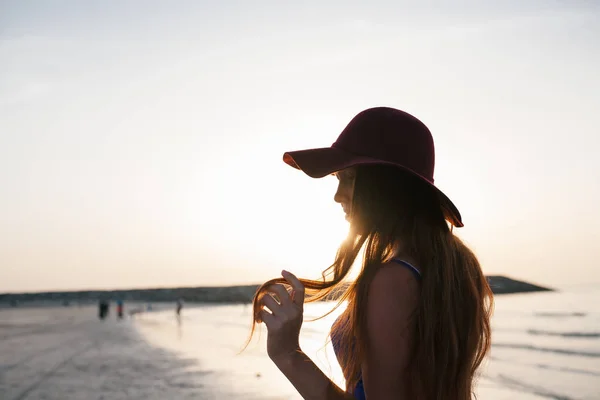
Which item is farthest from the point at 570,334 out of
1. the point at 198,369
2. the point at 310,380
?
the point at 310,380

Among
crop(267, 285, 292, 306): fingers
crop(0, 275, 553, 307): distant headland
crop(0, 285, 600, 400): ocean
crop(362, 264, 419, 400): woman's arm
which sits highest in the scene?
crop(267, 285, 292, 306): fingers

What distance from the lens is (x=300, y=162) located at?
1792mm

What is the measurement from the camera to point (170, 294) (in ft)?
460

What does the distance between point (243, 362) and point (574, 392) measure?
9270mm

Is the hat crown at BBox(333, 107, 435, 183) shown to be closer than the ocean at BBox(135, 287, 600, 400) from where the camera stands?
Yes

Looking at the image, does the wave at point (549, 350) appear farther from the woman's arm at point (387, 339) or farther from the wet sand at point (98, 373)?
the woman's arm at point (387, 339)

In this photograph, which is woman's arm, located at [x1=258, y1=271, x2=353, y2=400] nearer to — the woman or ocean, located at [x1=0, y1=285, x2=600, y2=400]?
the woman

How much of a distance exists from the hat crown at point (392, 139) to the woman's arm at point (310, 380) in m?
0.57

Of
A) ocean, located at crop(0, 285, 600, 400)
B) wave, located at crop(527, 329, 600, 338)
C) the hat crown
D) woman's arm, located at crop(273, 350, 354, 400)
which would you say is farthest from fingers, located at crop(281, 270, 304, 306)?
wave, located at crop(527, 329, 600, 338)

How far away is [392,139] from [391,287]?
1.41 ft

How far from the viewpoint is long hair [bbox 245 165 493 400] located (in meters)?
1.62

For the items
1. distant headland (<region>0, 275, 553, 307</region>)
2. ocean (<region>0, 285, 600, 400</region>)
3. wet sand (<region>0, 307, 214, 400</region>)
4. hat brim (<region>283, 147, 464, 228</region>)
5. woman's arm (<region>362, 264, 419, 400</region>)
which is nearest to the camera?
woman's arm (<region>362, 264, 419, 400</region>)

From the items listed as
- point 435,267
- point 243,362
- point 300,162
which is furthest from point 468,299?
point 243,362

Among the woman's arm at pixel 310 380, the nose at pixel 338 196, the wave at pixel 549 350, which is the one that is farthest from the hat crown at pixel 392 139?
the wave at pixel 549 350
